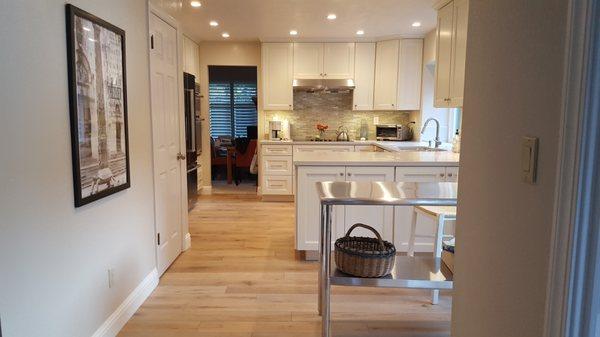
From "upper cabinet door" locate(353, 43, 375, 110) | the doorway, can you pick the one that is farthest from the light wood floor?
the doorway

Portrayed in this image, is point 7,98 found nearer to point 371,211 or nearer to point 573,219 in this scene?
point 573,219

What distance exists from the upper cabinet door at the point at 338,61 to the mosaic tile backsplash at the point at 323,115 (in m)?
0.49

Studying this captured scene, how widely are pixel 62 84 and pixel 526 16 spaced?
1.85 metres

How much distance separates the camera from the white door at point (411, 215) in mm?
3449

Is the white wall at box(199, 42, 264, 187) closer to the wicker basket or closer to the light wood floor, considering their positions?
the light wood floor

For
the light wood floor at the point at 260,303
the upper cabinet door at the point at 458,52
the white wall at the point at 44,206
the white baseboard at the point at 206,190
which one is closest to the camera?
the white wall at the point at 44,206

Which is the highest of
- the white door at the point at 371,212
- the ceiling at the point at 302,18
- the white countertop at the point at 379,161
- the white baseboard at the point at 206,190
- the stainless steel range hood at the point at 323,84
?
the ceiling at the point at 302,18

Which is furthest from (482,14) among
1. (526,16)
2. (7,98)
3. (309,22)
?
(309,22)

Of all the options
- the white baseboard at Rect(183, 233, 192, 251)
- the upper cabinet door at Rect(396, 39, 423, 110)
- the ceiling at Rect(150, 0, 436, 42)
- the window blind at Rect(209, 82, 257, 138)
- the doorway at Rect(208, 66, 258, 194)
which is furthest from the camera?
the window blind at Rect(209, 82, 257, 138)

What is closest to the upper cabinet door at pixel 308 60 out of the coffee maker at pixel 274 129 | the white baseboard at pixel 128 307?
the coffee maker at pixel 274 129

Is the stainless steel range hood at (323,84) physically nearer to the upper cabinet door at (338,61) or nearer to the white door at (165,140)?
the upper cabinet door at (338,61)

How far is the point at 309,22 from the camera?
16.6 ft

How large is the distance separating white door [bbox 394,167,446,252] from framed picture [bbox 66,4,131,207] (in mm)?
2219

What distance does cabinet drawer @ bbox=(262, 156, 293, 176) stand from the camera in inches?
240
